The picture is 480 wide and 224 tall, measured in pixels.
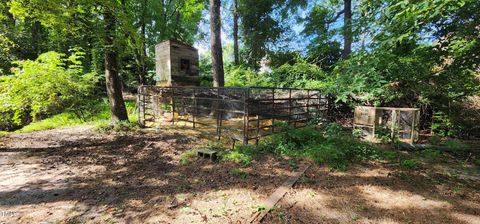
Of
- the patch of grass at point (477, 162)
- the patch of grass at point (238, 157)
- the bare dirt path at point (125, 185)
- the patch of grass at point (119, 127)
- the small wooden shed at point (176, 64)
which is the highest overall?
the small wooden shed at point (176, 64)

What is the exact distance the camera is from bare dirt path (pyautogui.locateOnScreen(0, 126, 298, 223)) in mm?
3082

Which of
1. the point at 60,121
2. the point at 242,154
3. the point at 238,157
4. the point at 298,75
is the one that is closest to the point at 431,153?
the point at 242,154

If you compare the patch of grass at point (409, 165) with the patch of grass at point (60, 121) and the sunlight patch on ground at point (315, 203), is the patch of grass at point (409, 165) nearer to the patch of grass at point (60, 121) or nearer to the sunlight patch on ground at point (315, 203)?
the sunlight patch on ground at point (315, 203)

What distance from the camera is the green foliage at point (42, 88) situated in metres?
7.82

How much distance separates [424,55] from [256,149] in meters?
3.84

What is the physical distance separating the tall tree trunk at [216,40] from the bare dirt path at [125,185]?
4.09 meters

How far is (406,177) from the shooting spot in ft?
14.0

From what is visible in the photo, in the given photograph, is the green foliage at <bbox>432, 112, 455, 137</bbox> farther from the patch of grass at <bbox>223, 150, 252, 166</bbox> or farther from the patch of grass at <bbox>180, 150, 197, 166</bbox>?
the patch of grass at <bbox>180, 150, 197, 166</bbox>

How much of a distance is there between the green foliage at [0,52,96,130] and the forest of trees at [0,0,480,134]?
1.5 inches

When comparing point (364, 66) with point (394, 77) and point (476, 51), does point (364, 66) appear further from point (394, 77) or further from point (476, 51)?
point (476, 51)

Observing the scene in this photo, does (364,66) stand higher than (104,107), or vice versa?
(364,66)

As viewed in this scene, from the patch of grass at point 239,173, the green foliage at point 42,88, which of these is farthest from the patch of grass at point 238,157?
the green foliage at point 42,88

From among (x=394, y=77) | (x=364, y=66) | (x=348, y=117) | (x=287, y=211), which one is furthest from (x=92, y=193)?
(x=348, y=117)

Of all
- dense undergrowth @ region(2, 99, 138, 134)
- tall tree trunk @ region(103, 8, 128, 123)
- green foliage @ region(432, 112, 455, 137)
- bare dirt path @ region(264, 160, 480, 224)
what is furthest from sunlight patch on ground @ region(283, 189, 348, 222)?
green foliage @ region(432, 112, 455, 137)
